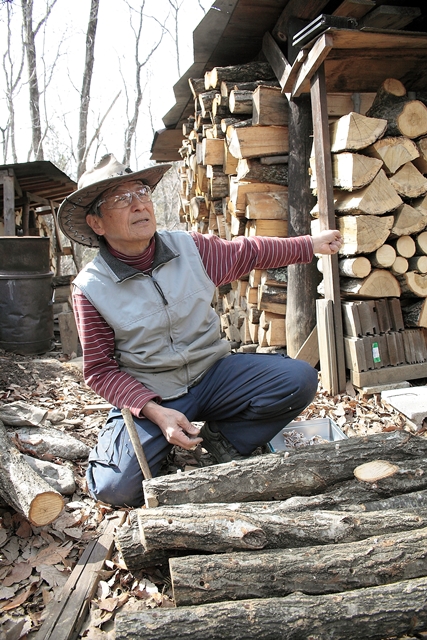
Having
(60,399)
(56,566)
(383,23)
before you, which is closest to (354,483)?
(56,566)

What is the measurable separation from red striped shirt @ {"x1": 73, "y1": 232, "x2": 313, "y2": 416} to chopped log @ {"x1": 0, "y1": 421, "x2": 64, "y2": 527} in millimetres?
566

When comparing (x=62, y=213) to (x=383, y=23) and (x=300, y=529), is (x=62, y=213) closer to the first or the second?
(x=300, y=529)

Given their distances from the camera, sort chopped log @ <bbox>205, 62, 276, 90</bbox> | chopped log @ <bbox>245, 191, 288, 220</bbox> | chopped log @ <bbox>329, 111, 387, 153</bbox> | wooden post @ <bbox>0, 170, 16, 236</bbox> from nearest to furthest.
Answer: chopped log @ <bbox>329, 111, 387, 153</bbox>
chopped log @ <bbox>245, 191, 288, 220</bbox>
chopped log @ <bbox>205, 62, 276, 90</bbox>
wooden post @ <bbox>0, 170, 16, 236</bbox>

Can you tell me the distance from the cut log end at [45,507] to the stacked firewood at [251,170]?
116 inches

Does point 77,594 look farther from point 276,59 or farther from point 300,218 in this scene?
point 276,59

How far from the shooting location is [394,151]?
150 inches

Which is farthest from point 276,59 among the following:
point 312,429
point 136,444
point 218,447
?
point 136,444

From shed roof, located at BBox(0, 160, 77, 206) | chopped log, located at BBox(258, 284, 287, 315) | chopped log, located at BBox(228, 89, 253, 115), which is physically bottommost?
chopped log, located at BBox(258, 284, 287, 315)

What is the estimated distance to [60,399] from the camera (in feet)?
15.3

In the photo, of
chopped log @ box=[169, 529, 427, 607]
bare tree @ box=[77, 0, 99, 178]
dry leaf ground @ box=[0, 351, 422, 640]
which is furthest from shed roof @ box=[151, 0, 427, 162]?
bare tree @ box=[77, 0, 99, 178]

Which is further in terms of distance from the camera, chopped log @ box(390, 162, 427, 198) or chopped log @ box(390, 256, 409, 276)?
chopped log @ box(390, 256, 409, 276)

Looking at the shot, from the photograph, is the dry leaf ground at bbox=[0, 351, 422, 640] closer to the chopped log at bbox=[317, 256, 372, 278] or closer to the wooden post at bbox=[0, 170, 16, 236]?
the chopped log at bbox=[317, 256, 372, 278]

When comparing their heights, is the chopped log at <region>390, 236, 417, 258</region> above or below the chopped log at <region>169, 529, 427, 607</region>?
A: above

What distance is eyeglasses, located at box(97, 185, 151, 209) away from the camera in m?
2.86
